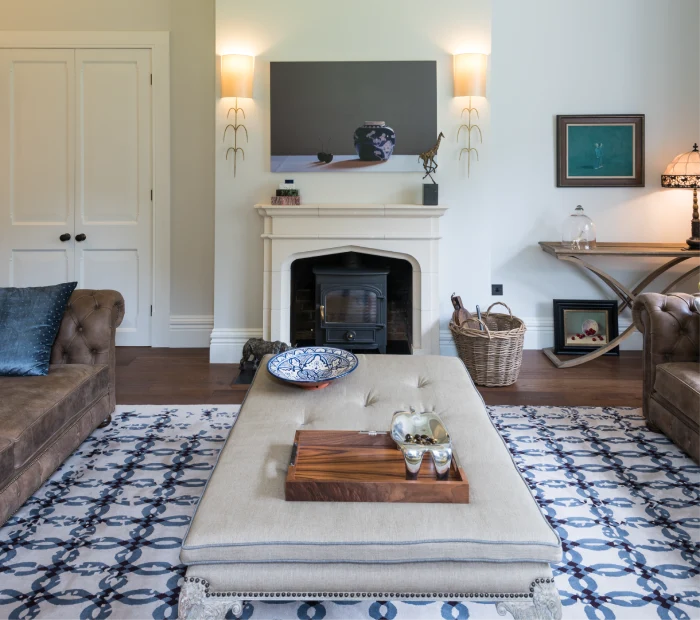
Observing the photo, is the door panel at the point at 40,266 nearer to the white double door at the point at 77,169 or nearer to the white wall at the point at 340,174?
the white double door at the point at 77,169

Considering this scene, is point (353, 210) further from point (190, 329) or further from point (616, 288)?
point (616, 288)

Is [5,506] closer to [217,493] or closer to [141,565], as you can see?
[141,565]

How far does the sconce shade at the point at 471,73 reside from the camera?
454cm

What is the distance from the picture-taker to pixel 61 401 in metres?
2.75

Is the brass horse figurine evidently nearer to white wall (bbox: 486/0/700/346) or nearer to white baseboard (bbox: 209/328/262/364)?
white wall (bbox: 486/0/700/346)

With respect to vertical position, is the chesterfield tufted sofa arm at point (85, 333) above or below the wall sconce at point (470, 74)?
below

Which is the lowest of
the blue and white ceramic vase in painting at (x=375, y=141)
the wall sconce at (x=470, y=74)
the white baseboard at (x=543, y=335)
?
the white baseboard at (x=543, y=335)

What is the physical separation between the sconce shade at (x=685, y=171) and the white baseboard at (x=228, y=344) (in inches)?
118

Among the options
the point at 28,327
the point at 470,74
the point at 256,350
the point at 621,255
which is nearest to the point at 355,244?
the point at 256,350

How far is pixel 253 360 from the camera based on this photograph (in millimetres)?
4418

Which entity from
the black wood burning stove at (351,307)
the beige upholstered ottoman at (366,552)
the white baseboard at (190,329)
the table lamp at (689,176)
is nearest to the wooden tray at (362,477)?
the beige upholstered ottoman at (366,552)

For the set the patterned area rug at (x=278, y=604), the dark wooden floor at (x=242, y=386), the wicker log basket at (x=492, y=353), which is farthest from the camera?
the wicker log basket at (x=492, y=353)

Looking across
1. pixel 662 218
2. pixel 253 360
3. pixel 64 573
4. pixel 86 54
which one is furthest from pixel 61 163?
pixel 662 218

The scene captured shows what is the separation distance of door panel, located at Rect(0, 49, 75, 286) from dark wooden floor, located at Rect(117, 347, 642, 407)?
0.93 metres
